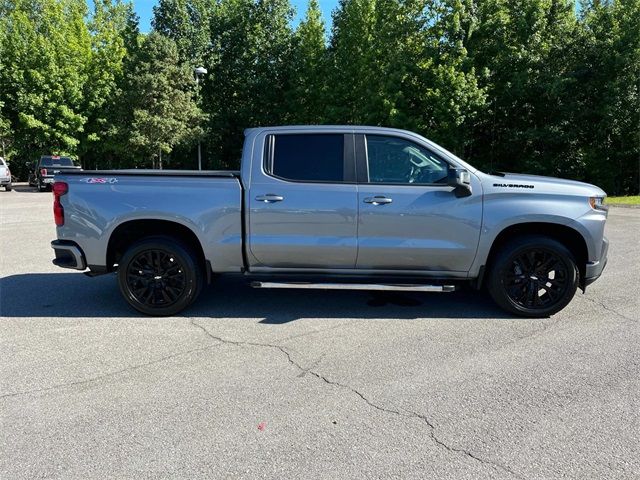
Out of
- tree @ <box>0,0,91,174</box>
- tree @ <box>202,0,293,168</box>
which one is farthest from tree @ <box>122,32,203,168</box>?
tree @ <box>0,0,91,174</box>

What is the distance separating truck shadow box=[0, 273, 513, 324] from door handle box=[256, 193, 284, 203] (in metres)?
1.23

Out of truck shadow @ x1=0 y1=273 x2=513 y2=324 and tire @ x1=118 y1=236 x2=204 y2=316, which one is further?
truck shadow @ x1=0 y1=273 x2=513 y2=324

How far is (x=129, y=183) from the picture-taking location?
17.3ft

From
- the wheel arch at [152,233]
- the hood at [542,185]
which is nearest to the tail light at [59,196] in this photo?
the wheel arch at [152,233]

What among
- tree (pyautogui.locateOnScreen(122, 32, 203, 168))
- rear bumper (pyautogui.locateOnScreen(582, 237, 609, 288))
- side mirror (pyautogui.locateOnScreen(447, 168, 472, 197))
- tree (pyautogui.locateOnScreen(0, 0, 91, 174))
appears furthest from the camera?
tree (pyautogui.locateOnScreen(0, 0, 91, 174))

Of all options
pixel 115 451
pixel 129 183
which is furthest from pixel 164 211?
pixel 115 451

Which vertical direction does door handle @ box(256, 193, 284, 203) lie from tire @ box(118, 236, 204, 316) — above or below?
above

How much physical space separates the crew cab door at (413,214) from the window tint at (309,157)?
9.9 inches

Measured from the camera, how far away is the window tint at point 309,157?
5340mm

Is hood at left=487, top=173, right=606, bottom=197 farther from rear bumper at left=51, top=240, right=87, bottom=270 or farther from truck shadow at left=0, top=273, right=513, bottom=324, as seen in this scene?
rear bumper at left=51, top=240, right=87, bottom=270

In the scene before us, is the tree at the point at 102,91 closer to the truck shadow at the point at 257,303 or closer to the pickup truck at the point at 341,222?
the truck shadow at the point at 257,303

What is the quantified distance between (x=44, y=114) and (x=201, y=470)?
118ft

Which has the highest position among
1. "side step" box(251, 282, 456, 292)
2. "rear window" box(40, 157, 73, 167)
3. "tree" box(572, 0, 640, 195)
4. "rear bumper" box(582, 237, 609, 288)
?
"tree" box(572, 0, 640, 195)

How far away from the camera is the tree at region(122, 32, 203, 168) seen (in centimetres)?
3021
